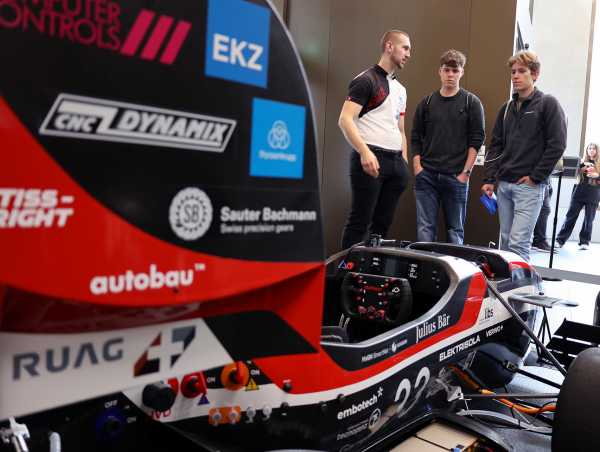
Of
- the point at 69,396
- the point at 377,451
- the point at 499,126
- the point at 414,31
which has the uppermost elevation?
the point at 414,31

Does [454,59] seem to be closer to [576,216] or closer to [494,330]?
[494,330]

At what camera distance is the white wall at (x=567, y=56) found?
875cm

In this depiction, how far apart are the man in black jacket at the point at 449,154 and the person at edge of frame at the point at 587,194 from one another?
15.0 feet

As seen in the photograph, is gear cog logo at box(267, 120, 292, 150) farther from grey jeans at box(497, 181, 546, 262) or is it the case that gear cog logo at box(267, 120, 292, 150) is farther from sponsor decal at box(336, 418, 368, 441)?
grey jeans at box(497, 181, 546, 262)

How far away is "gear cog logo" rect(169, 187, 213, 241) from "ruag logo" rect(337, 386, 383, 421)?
842 mm

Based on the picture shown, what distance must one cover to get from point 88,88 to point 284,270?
35 centimetres

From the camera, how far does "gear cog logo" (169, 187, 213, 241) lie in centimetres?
66

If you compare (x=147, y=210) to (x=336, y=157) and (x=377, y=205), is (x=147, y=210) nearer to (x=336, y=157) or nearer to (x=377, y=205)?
(x=377, y=205)

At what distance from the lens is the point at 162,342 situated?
71 cm

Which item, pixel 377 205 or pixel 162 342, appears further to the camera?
pixel 377 205

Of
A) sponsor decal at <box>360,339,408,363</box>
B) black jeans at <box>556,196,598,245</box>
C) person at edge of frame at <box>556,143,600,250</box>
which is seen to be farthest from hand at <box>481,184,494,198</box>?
black jeans at <box>556,196,598,245</box>

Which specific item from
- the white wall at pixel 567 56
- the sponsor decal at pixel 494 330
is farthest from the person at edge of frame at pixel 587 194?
the sponsor decal at pixel 494 330

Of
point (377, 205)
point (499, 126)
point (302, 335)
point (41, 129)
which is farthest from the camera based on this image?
point (499, 126)

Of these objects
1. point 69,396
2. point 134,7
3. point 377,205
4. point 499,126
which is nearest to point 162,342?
point 69,396
